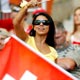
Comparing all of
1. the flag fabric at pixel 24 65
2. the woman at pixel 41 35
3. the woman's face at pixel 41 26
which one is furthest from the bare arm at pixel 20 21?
the flag fabric at pixel 24 65

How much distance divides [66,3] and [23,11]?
4729 millimetres

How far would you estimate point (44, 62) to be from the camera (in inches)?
159

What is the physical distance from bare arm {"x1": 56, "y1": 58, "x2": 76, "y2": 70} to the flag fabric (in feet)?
2.47

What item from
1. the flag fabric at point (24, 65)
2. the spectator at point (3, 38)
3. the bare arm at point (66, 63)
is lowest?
the bare arm at point (66, 63)

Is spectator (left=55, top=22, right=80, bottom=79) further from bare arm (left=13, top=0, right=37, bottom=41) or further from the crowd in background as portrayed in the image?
bare arm (left=13, top=0, right=37, bottom=41)

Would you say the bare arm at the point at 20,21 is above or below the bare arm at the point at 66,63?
above

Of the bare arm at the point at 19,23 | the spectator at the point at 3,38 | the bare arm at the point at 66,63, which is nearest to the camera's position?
the spectator at the point at 3,38

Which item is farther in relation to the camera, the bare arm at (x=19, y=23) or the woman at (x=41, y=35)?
the woman at (x=41, y=35)

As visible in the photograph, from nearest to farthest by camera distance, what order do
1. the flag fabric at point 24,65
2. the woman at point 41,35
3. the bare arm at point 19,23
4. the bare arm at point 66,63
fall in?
the flag fabric at point 24,65
the bare arm at point 19,23
the woman at point 41,35
the bare arm at point 66,63

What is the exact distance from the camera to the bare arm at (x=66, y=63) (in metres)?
4.89

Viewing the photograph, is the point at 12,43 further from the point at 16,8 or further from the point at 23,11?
the point at 16,8

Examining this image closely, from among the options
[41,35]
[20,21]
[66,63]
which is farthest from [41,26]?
[66,63]

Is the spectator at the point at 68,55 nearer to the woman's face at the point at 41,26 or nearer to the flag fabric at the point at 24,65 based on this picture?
the woman's face at the point at 41,26

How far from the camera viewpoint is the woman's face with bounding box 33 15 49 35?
472 centimetres
